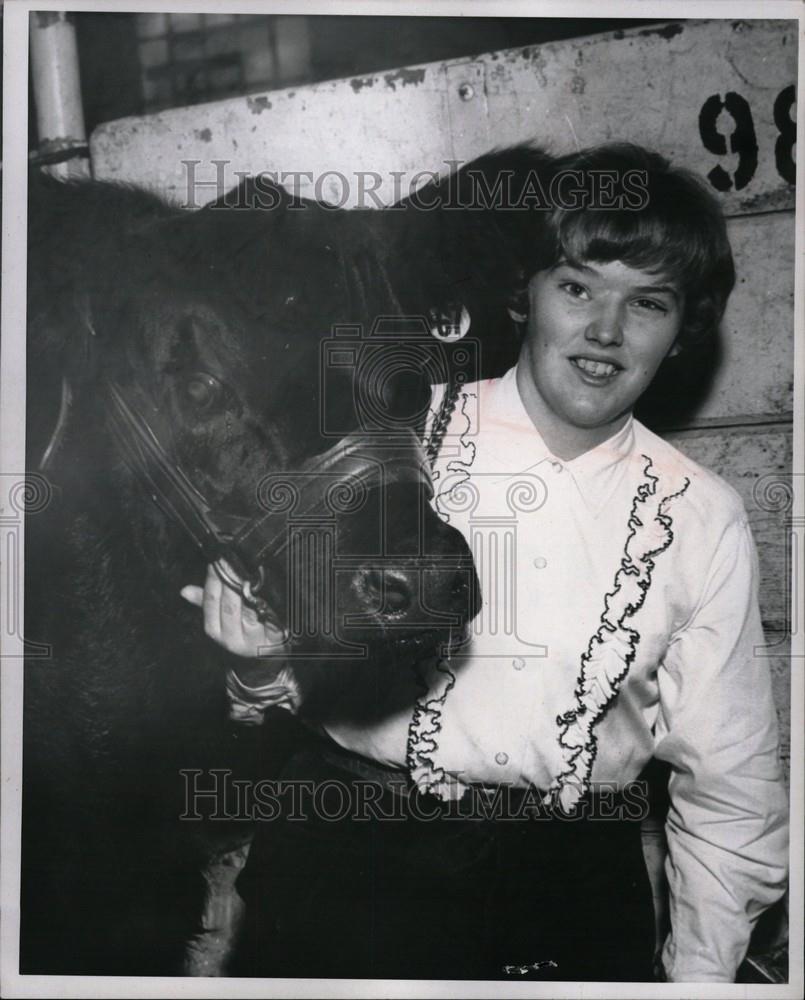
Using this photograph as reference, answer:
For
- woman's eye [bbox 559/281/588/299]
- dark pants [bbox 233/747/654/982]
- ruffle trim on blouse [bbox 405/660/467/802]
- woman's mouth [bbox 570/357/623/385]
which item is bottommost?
dark pants [bbox 233/747/654/982]

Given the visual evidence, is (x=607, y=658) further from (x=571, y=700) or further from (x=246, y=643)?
(x=246, y=643)

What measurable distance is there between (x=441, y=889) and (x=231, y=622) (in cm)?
69

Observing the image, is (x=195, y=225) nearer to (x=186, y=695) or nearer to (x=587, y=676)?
(x=186, y=695)

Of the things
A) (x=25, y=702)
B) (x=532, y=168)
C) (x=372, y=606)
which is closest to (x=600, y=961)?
(x=372, y=606)

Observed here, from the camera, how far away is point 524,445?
209cm

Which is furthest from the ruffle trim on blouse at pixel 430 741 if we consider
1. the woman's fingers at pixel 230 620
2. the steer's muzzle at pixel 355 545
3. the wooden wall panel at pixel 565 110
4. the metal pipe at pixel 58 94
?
the metal pipe at pixel 58 94

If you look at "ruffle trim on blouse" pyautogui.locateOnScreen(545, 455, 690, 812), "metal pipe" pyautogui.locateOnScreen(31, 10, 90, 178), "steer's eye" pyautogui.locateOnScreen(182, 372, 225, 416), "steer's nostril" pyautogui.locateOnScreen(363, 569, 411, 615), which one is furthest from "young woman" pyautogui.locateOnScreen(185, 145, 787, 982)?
"metal pipe" pyautogui.locateOnScreen(31, 10, 90, 178)

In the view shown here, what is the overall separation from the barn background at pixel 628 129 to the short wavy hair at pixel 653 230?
33 mm

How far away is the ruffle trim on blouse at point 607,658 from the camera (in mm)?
2041

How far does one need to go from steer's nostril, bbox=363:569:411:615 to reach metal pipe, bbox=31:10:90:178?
1033 mm

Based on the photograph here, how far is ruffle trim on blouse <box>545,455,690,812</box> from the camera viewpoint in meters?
2.04

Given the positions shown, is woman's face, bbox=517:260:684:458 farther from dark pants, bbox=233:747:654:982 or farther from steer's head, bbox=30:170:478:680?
dark pants, bbox=233:747:654:982

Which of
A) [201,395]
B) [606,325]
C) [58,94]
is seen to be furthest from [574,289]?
[58,94]

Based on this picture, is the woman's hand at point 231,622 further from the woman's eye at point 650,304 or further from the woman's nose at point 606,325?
the woman's eye at point 650,304
